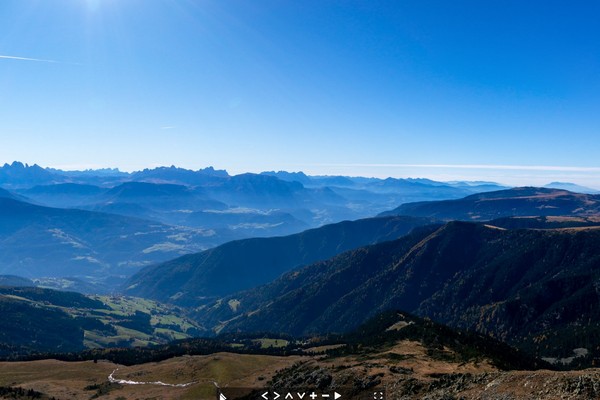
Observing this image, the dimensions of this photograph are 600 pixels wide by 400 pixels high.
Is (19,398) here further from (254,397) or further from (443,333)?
(443,333)

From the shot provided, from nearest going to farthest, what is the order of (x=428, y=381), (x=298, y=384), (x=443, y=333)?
(x=428, y=381) → (x=298, y=384) → (x=443, y=333)

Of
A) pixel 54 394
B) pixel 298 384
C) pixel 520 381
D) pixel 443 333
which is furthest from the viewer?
pixel 443 333

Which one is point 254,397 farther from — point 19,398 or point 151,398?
point 19,398

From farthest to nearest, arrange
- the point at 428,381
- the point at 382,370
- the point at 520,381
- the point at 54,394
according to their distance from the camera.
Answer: the point at 54,394, the point at 382,370, the point at 428,381, the point at 520,381

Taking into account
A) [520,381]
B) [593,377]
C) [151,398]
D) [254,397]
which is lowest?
[151,398]

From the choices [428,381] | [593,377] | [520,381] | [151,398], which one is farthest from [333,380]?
[151,398]

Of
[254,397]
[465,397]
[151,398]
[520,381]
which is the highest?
[520,381]

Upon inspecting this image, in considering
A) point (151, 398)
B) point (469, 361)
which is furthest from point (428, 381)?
point (151, 398)

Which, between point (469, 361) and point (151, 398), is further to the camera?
point (151, 398)

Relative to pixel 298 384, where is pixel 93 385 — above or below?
below
